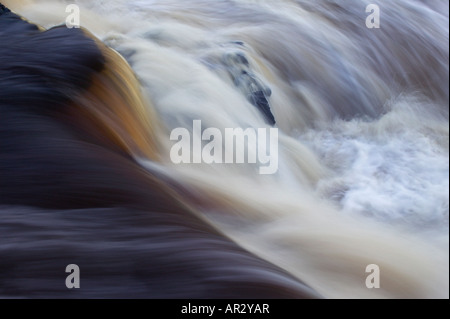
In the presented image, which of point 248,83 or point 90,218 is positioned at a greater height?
point 248,83

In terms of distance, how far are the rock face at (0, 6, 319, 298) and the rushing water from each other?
0.33 ft

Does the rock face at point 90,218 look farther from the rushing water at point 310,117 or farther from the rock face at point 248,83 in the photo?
the rock face at point 248,83

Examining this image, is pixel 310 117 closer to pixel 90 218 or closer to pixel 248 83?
pixel 248 83

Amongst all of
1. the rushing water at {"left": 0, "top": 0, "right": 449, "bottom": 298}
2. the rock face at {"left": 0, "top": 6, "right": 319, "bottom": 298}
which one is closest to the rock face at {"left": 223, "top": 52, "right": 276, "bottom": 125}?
the rushing water at {"left": 0, "top": 0, "right": 449, "bottom": 298}

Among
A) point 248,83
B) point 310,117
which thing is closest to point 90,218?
point 248,83

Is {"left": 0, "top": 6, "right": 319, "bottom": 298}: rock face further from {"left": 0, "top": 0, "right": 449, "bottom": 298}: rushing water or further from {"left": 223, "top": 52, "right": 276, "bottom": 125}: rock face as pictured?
{"left": 223, "top": 52, "right": 276, "bottom": 125}: rock face

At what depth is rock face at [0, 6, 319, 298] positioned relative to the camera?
2.06 m

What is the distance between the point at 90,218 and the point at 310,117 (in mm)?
2971

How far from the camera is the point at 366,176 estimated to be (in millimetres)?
4254

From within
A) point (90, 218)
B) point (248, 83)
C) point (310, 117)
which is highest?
point (248, 83)

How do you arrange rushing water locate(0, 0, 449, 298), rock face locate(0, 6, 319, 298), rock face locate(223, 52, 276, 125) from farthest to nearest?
rock face locate(223, 52, 276, 125), rushing water locate(0, 0, 449, 298), rock face locate(0, 6, 319, 298)

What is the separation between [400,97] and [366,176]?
1.66 m

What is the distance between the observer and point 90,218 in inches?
92.7
